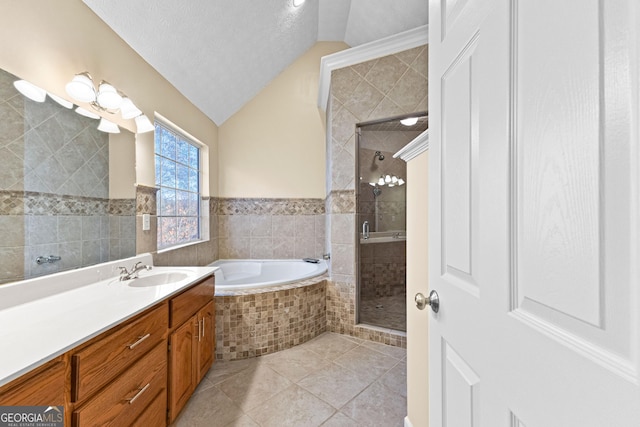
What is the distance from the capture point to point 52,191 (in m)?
1.32

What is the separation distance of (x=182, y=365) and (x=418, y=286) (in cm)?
139

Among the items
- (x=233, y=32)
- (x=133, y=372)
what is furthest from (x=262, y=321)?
(x=233, y=32)

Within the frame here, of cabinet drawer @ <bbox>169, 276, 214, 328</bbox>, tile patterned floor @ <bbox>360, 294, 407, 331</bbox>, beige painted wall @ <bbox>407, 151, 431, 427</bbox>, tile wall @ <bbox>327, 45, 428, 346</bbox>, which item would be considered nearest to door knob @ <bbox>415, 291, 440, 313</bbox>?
beige painted wall @ <bbox>407, 151, 431, 427</bbox>

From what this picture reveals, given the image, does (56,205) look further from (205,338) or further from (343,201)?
(343,201)

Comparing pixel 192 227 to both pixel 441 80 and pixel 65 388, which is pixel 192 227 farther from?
pixel 441 80

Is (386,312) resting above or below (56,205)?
below

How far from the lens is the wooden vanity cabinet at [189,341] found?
4.65ft

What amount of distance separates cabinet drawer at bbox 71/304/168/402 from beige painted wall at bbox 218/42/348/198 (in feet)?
7.61

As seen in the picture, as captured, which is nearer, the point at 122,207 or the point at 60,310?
the point at 60,310

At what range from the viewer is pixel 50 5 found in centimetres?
134

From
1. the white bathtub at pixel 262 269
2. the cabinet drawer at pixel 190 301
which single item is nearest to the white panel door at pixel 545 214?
the cabinet drawer at pixel 190 301

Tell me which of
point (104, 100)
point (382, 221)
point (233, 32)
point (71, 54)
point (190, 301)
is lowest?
point (190, 301)

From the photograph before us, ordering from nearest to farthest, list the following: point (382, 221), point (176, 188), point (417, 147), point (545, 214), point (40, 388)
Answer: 1. point (545, 214)
2. point (40, 388)
3. point (417, 147)
4. point (176, 188)
5. point (382, 221)

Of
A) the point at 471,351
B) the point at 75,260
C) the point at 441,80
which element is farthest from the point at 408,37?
the point at 75,260
